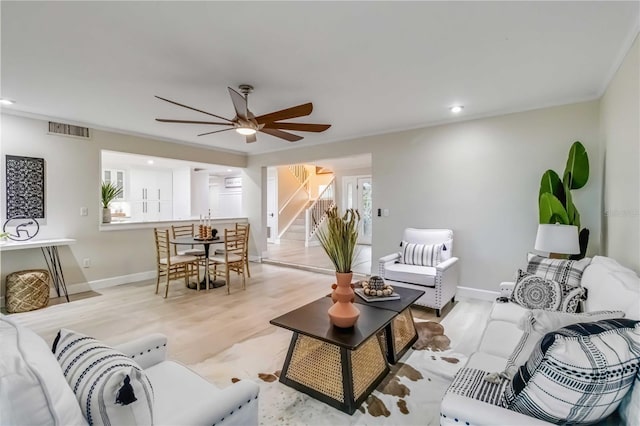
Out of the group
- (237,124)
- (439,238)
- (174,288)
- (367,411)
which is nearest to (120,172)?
(174,288)

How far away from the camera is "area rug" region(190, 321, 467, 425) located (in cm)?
185

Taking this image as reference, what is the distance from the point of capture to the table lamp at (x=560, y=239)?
109 inches

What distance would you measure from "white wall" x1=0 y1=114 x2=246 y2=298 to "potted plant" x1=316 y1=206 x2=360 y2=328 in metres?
4.35

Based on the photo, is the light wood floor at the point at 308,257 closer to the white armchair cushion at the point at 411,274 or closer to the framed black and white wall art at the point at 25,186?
the white armchair cushion at the point at 411,274

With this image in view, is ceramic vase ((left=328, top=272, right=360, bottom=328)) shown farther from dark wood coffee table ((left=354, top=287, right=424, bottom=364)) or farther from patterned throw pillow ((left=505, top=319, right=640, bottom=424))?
patterned throw pillow ((left=505, top=319, right=640, bottom=424))

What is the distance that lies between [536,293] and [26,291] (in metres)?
5.44

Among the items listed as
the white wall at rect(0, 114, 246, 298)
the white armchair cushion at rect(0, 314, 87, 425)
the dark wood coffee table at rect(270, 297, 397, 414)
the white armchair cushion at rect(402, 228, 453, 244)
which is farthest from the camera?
the white armchair cushion at rect(402, 228, 453, 244)

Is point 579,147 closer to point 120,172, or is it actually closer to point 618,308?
point 618,308

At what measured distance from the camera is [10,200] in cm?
390

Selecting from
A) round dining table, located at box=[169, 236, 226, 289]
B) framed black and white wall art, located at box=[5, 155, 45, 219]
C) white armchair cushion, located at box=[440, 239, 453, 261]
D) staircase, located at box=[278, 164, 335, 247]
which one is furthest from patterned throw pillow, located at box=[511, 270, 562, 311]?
staircase, located at box=[278, 164, 335, 247]

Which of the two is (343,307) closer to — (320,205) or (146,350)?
(146,350)

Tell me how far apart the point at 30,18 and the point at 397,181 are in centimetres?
432

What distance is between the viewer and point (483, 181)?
412cm

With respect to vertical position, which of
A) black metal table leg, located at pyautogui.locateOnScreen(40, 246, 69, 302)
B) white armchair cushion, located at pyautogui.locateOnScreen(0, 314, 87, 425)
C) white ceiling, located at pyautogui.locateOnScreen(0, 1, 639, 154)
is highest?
white ceiling, located at pyautogui.locateOnScreen(0, 1, 639, 154)
